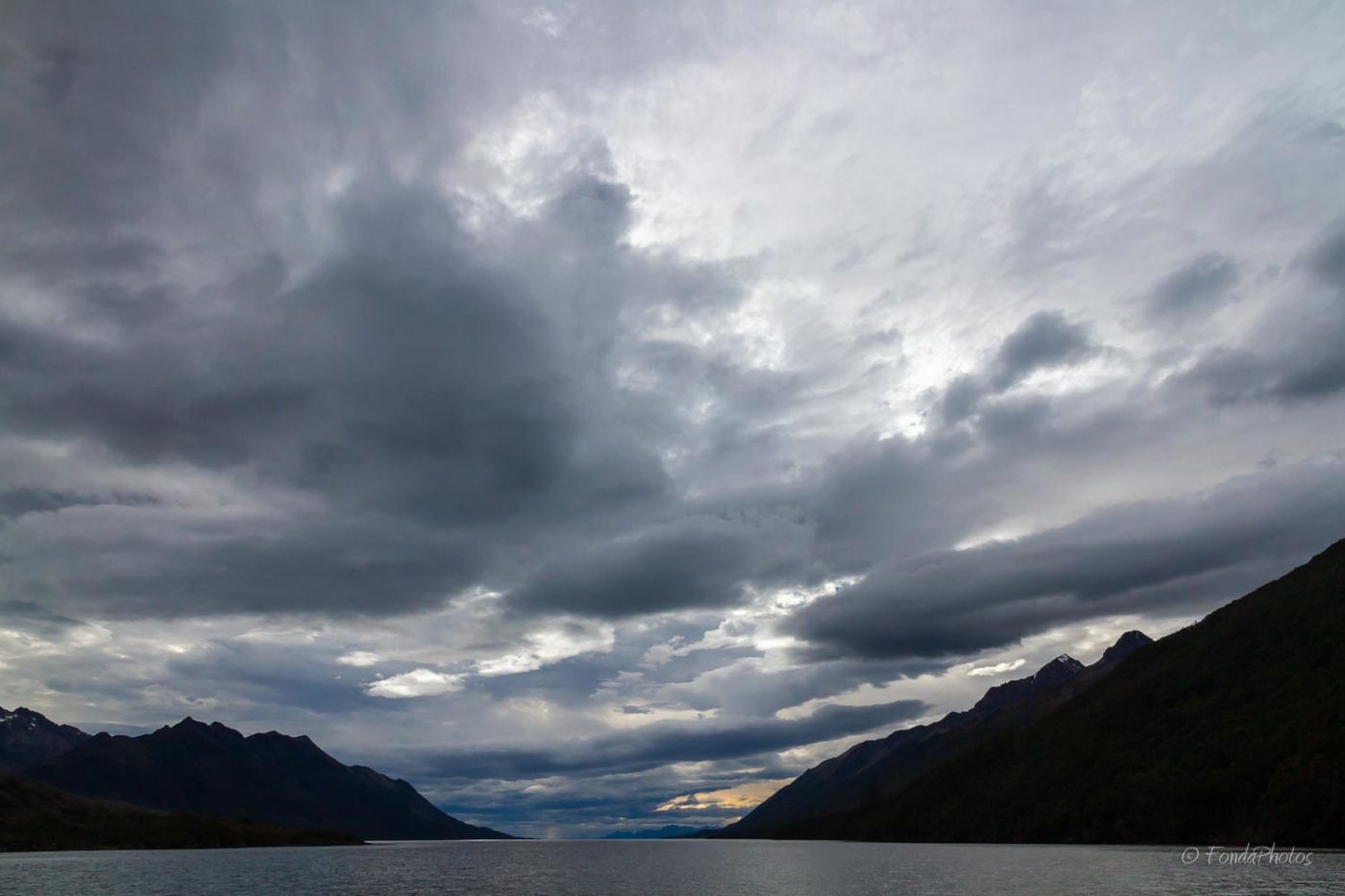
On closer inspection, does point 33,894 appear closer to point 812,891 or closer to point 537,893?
point 537,893

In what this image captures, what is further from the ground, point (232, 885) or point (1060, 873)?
point (232, 885)

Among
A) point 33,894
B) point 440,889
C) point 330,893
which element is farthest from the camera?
point 440,889

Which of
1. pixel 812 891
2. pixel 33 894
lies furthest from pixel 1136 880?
pixel 33 894

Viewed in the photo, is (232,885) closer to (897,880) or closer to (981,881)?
(897,880)

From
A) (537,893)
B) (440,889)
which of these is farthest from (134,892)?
(537,893)

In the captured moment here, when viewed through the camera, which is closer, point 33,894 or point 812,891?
point 33,894

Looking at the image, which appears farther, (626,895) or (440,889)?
(440,889)

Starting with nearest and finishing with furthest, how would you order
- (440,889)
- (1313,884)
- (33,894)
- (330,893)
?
1. (1313,884)
2. (33,894)
3. (330,893)
4. (440,889)

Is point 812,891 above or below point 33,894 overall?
below

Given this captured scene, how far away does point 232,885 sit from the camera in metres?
185

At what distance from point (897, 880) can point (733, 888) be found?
36.9 meters

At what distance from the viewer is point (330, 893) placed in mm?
166250

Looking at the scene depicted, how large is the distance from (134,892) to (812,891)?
131591 mm

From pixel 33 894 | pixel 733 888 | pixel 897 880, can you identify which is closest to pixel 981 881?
pixel 897 880
